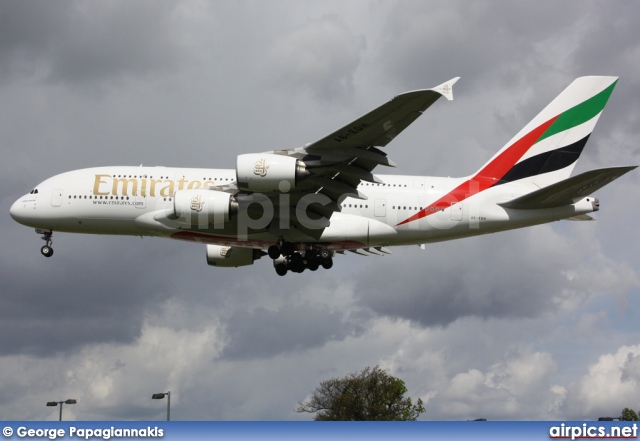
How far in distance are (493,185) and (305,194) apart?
32.2 feet

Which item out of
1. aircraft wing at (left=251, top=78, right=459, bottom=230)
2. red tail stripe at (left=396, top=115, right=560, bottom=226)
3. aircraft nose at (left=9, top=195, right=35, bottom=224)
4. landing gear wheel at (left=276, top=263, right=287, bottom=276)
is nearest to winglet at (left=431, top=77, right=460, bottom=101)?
aircraft wing at (left=251, top=78, right=459, bottom=230)

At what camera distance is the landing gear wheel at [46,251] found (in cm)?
4912

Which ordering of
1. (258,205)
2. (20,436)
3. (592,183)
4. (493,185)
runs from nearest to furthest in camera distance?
(20,436) → (592,183) → (258,205) → (493,185)

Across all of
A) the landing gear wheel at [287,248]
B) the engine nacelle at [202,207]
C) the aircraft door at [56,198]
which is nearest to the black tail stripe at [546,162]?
the landing gear wheel at [287,248]

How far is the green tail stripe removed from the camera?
4975 cm

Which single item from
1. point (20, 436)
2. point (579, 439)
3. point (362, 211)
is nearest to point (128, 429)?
point (20, 436)

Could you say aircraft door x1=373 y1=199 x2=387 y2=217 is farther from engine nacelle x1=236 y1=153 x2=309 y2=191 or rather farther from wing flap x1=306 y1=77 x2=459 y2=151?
engine nacelle x1=236 y1=153 x2=309 y2=191

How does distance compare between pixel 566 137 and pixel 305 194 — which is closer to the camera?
pixel 305 194

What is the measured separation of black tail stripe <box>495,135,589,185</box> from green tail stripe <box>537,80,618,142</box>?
0.98m

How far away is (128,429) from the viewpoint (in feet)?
94.8

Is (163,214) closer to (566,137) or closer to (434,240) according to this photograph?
(434,240)

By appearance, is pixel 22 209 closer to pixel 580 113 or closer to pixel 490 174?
pixel 490 174

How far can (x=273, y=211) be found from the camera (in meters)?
44.7

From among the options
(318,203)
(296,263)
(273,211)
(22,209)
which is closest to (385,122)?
(318,203)
